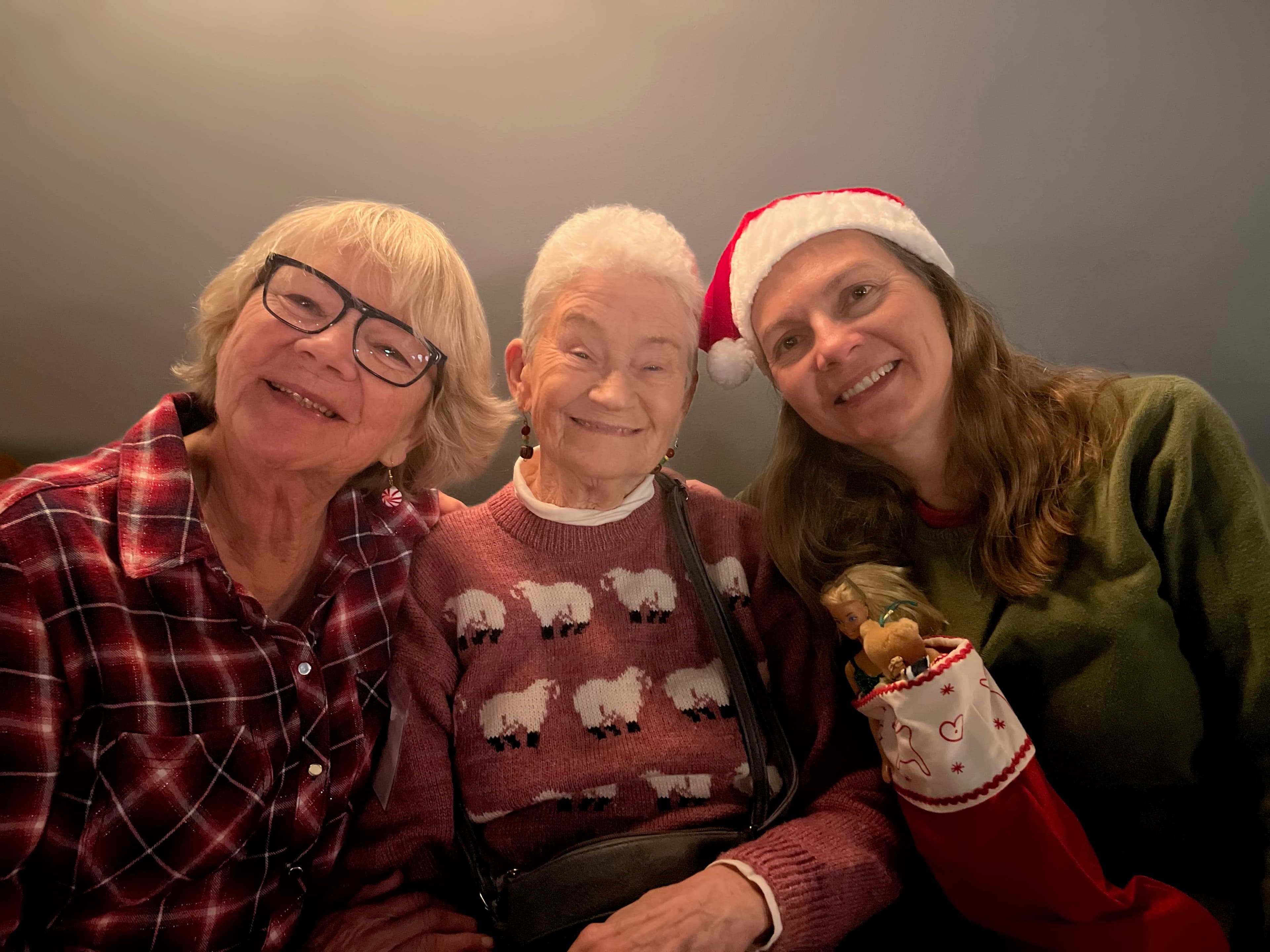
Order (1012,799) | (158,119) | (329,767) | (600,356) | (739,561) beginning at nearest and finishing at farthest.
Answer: (1012,799) → (329,767) → (600,356) → (739,561) → (158,119)

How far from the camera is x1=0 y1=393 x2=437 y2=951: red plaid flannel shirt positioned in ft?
3.26

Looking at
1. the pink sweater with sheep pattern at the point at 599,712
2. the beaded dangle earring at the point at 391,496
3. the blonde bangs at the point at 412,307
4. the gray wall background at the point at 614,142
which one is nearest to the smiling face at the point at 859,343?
the pink sweater with sheep pattern at the point at 599,712

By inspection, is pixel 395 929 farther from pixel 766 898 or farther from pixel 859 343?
pixel 859 343

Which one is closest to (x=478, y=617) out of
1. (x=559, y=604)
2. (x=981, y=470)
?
(x=559, y=604)

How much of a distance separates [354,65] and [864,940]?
83.4 inches

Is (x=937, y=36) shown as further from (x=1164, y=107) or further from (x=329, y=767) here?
(x=329, y=767)

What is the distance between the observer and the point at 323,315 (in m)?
1.24

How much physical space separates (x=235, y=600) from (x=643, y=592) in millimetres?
722

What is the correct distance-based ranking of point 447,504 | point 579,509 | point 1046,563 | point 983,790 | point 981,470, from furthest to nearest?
1. point 447,504
2. point 579,509
3. point 981,470
4. point 1046,563
5. point 983,790

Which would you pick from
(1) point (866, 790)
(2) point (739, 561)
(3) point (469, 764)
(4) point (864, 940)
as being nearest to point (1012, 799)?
(1) point (866, 790)

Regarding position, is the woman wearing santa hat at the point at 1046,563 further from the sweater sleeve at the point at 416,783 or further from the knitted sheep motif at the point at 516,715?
the sweater sleeve at the point at 416,783

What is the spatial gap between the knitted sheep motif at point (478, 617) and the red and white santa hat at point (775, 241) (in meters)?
0.67

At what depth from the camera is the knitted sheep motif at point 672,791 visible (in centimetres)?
128

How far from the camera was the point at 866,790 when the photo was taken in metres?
1.27
